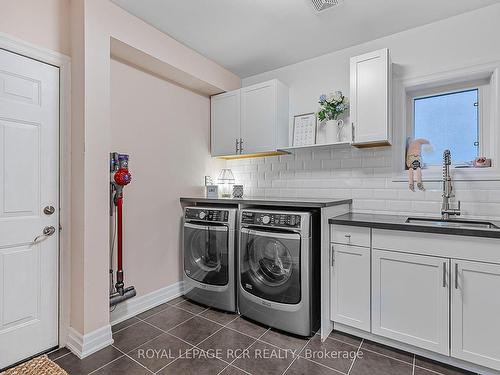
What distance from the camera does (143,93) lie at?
8.40 feet

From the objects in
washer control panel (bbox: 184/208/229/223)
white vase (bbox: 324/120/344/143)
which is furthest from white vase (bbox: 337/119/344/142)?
washer control panel (bbox: 184/208/229/223)

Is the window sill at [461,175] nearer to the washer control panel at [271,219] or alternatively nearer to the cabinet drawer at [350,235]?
the cabinet drawer at [350,235]

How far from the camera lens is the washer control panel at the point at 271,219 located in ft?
6.77

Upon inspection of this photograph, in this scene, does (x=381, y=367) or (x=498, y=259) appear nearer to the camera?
(x=498, y=259)

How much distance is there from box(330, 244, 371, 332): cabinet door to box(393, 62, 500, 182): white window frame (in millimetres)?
894

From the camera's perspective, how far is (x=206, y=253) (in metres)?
2.60

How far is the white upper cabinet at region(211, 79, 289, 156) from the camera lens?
2830 mm

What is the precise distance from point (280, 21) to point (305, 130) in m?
1.03

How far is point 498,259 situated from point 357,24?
2012mm

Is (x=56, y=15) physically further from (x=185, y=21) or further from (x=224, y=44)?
(x=224, y=44)

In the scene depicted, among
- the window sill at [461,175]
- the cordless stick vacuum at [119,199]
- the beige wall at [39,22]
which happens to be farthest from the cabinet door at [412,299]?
the beige wall at [39,22]

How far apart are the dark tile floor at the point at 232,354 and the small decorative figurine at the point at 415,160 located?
1.30 m

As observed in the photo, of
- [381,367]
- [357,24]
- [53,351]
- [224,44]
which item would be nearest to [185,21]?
[224,44]

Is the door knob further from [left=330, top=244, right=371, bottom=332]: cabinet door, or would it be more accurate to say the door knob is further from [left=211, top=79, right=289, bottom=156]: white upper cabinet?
[left=330, top=244, right=371, bottom=332]: cabinet door
